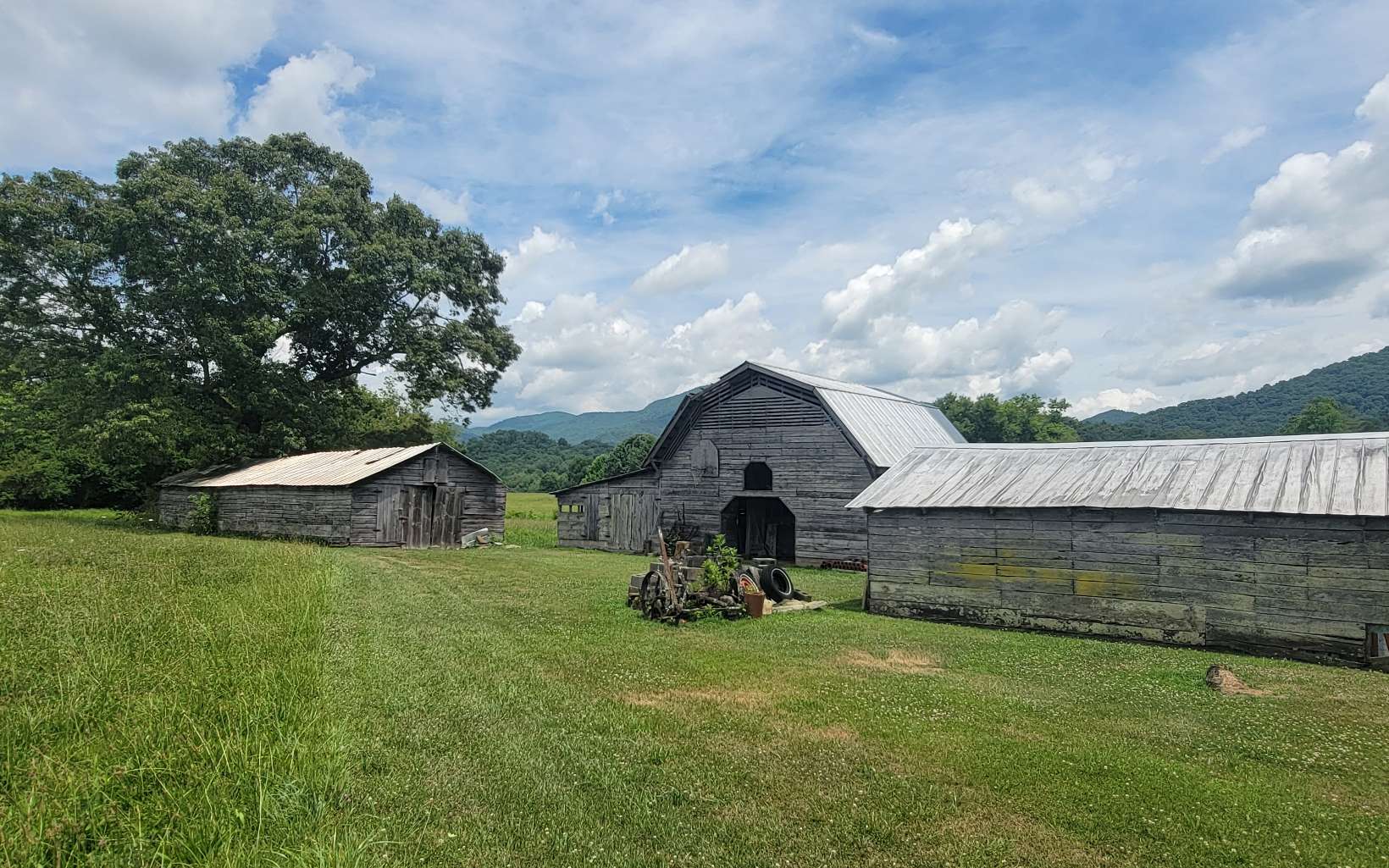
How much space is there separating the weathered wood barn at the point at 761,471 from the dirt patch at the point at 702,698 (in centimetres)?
1823

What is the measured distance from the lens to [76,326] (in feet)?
122

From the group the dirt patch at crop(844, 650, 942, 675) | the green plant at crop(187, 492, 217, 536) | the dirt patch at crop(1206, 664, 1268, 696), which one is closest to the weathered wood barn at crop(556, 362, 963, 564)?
the dirt patch at crop(844, 650, 942, 675)

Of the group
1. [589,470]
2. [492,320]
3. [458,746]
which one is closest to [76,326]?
[492,320]

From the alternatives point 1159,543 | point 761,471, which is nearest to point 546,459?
point 761,471

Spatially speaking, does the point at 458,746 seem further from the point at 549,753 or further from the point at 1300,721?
the point at 1300,721

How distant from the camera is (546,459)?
131m

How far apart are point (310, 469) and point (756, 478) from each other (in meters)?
20.1

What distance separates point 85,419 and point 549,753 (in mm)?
39203

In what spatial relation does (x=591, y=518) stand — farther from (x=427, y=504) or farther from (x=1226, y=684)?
(x=1226, y=684)

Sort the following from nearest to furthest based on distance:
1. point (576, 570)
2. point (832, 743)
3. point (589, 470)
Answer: point (832, 743)
point (576, 570)
point (589, 470)

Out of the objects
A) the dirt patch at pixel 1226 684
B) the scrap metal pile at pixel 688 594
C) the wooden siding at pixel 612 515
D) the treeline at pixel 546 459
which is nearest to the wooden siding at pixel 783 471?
the wooden siding at pixel 612 515

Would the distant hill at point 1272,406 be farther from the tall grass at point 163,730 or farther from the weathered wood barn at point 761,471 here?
the tall grass at point 163,730

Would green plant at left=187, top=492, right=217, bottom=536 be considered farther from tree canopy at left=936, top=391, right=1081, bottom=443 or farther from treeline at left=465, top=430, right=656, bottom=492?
tree canopy at left=936, top=391, right=1081, bottom=443

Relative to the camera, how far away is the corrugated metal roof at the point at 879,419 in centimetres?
2884
